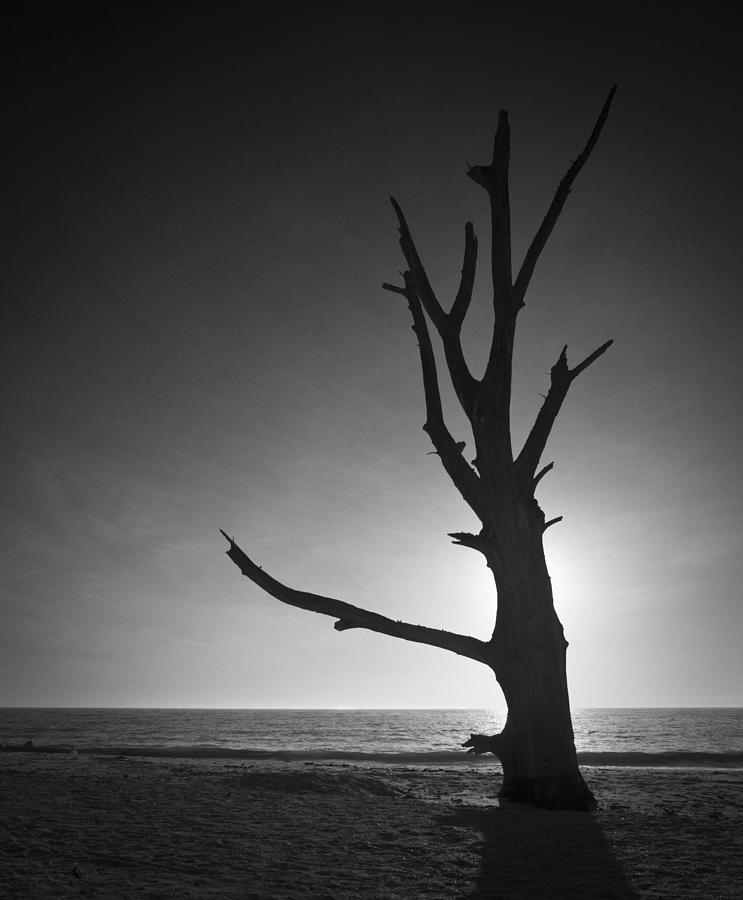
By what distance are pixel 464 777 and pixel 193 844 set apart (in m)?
8.61

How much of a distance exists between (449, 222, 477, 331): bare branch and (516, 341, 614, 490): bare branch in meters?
1.51

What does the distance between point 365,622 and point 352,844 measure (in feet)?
10.1

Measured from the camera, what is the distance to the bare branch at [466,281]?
8.58 meters

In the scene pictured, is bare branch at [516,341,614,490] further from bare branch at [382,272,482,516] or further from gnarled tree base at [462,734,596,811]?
gnarled tree base at [462,734,596,811]

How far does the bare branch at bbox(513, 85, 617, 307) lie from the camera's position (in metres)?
7.59

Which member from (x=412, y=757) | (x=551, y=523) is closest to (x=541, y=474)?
(x=551, y=523)

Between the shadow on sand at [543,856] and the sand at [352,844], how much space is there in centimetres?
2

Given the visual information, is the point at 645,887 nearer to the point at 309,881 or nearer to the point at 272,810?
the point at 309,881

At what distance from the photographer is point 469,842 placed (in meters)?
5.25

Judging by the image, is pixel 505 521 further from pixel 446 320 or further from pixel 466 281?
pixel 466 281

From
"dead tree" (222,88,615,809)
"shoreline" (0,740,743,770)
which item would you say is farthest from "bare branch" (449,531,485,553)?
"shoreline" (0,740,743,770)

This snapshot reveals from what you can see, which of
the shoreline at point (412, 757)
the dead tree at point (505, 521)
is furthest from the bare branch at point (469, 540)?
Answer: the shoreline at point (412, 757)

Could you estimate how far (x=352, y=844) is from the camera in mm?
5152

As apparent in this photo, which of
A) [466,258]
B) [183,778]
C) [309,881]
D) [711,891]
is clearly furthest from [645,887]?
[183,778]
